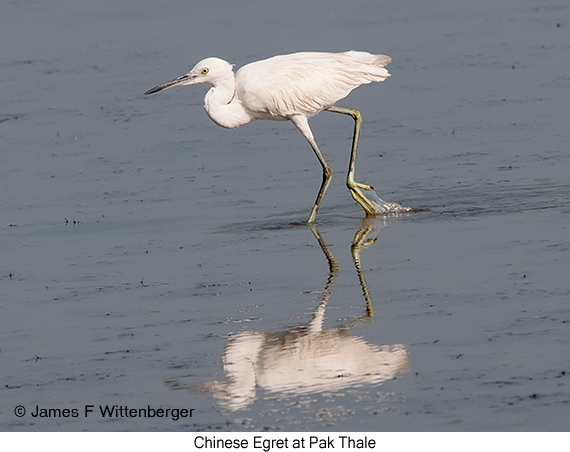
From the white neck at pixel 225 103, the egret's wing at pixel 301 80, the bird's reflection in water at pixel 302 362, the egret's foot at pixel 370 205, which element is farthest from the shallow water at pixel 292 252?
the egret's wing at pixel 301 80

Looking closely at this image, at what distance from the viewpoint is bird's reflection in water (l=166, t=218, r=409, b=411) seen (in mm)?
6641

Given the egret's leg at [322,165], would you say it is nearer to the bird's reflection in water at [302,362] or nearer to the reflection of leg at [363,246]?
the reflection of leg at [363,246]

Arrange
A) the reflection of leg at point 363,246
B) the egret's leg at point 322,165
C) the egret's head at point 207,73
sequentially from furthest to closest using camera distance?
the egret's head at point 207,73 → the egret's leg at point 322,165 → the reflection of leg at point 363,246

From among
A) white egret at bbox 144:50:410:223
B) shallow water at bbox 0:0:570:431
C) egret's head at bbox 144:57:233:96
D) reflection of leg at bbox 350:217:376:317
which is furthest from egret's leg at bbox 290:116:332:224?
egret's head at bbox 144:57:233:96

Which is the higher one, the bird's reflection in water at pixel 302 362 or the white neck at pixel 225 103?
the white neck at pixel 225 103

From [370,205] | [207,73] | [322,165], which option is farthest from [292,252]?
[207,73]

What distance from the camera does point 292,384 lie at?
6.70 m

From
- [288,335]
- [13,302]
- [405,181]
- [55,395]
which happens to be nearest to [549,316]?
[288,335]

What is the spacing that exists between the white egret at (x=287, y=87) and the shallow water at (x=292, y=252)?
0.76 m

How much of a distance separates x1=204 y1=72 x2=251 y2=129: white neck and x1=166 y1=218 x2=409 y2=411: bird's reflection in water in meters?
3.96

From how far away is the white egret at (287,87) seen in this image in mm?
11266

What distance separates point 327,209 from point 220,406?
5.41 m

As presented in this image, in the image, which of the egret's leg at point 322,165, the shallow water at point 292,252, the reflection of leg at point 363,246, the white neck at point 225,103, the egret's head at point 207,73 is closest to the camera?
the shallow water at point 292,252
